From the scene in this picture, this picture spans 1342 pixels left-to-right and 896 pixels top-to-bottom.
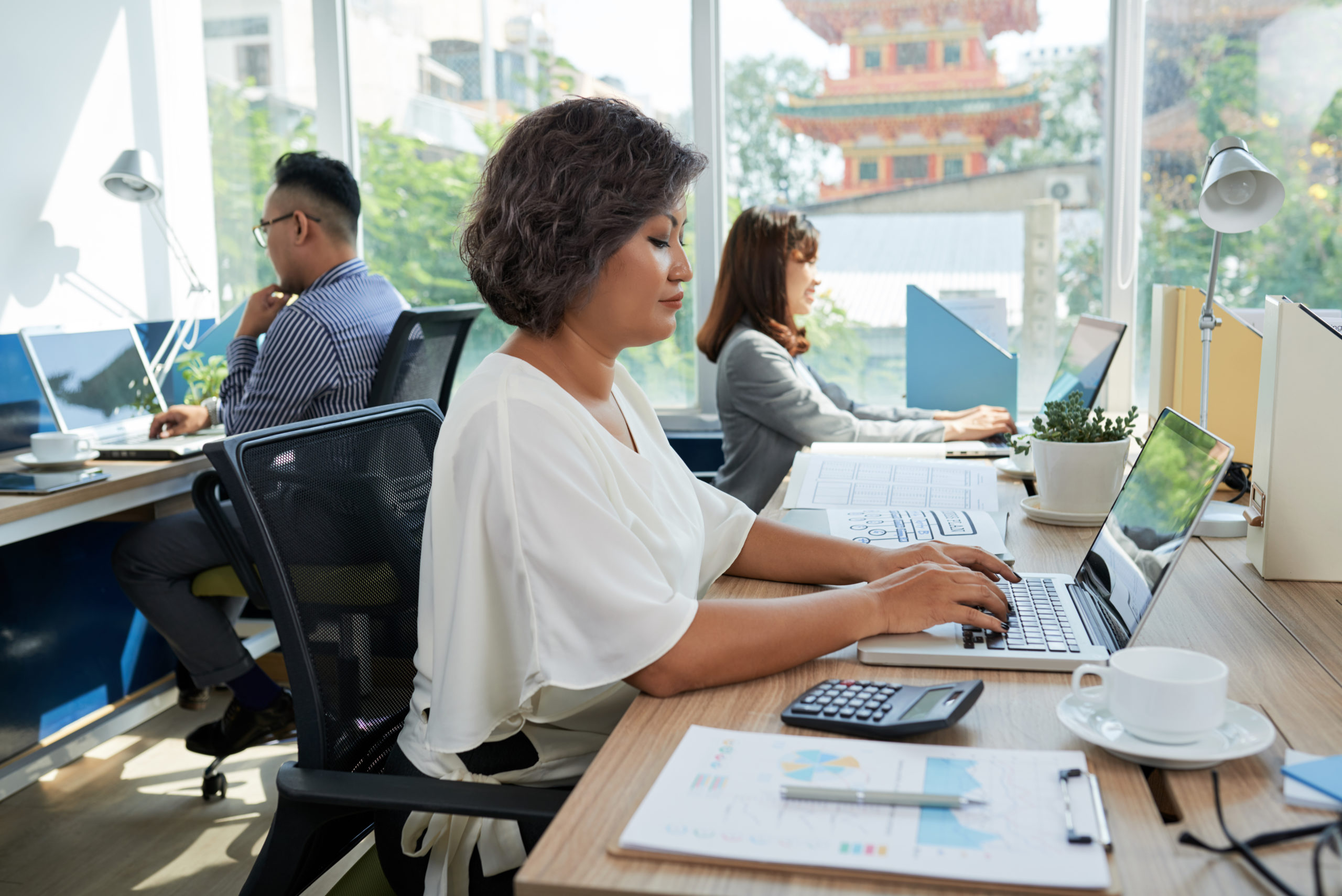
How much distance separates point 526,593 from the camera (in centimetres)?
97

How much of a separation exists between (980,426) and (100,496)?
1975mm

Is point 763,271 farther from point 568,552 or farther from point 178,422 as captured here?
point 568,552

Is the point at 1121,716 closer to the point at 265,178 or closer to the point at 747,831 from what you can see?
the point at 747,831

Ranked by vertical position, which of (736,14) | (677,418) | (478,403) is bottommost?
(677,418)

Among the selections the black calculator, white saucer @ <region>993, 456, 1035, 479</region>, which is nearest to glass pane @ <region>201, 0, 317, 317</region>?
white saucer @ <region>993, 456, 1035, 479</region>

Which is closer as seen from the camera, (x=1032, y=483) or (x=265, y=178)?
(x=1032, y=483)

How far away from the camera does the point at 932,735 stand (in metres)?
0.87

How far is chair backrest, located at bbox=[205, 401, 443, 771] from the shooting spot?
1.08 meters

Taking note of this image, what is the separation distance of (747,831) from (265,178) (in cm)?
349

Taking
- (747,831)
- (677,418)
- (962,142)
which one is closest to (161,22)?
(677,418)

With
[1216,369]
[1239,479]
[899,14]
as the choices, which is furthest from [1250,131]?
[1239,479]

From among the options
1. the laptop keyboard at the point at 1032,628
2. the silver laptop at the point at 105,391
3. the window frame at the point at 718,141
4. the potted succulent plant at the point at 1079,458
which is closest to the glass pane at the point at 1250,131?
the window frame at the point at 718,141

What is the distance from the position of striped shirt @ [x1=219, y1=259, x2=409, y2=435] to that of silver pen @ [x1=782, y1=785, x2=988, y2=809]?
181 cm

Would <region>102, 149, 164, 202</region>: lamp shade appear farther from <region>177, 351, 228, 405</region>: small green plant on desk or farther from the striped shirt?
the striped shirt
